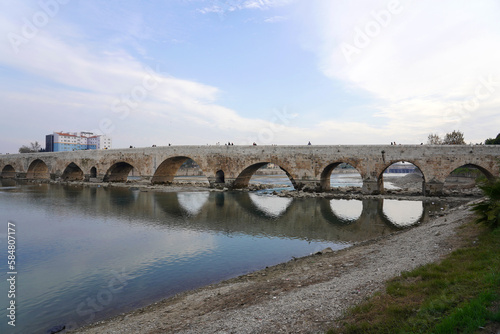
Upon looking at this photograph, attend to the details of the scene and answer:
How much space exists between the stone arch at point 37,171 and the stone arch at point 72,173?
26.4ft

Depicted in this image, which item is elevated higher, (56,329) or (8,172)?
(8,172)

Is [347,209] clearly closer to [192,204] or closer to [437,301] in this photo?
[192,204]

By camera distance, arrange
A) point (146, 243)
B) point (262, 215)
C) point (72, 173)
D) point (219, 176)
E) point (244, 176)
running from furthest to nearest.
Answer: point (72, 173) → point (244, 176) → point (219, 176) → point (262, 215) → point (146, 243)

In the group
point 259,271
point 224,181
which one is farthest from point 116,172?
point 259,271

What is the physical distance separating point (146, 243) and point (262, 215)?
26.1 ft

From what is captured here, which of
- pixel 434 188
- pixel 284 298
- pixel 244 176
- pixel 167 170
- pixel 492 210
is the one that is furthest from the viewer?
pixel 167 170

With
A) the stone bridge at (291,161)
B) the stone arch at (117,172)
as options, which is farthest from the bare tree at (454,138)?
the stone arch at (117,172)

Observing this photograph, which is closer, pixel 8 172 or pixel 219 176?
pixel 219 176

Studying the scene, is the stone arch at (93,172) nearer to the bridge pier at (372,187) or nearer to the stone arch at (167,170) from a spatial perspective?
the stone arch at (167,170)

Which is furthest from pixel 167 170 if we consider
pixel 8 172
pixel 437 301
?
pixel 8 172

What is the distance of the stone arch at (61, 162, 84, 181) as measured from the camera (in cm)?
4491

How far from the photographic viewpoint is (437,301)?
3.92 metres

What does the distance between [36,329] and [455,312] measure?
7.27 metres

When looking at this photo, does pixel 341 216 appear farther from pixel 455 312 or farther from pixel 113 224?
pixel 455 312
